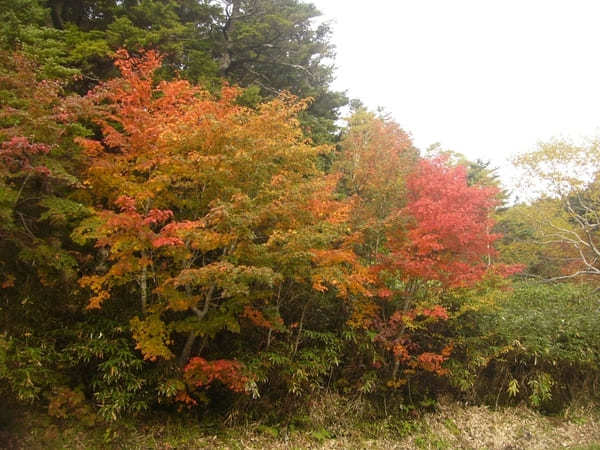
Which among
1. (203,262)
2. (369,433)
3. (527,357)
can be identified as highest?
(203,262)

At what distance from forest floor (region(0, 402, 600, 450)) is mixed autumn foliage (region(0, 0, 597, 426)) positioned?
512mm

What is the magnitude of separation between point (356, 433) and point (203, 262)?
551 centimetres

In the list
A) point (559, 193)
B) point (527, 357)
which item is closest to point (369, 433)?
point (527, 357)

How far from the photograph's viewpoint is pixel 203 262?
8141 millimetres

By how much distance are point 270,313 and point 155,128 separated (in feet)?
15.1

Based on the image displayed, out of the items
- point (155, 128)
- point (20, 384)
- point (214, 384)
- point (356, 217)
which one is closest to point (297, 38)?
point (356, 217)

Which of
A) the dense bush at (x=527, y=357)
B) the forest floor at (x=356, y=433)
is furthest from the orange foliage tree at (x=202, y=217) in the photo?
the dense bush at (x=527, y=357)

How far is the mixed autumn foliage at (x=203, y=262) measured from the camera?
768 centimetres

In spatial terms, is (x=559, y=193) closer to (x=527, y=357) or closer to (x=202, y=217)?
(x=527, y=357)

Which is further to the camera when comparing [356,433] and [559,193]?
[559,193]

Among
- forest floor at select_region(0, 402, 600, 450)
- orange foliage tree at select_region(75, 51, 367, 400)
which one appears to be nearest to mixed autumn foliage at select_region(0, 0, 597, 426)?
orange foliage tree at select_region(75, 51, 367, 400)

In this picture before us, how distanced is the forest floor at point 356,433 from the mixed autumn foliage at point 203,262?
1.68ft

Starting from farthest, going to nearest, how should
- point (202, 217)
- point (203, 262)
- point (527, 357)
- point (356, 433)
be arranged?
point (527, 357), point (356, 433), point (202, 217), point (203, 262)

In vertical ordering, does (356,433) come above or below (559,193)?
below
